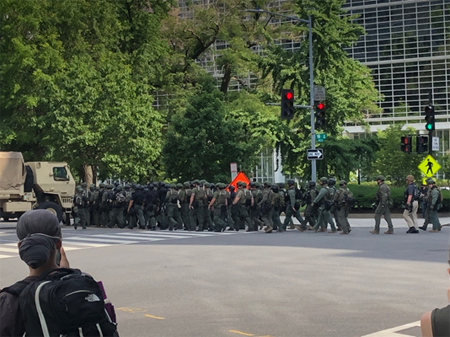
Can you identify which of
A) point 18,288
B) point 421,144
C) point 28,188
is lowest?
point 18,288

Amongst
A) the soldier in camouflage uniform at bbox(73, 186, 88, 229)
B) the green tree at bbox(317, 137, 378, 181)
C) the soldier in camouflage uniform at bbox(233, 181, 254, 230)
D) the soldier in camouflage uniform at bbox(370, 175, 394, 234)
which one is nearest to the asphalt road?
the soldier in camouflage uniform at bbox(370, 175, 394, 234)

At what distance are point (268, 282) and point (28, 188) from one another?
21067mm

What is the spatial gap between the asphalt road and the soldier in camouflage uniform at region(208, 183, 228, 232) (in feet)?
13.3

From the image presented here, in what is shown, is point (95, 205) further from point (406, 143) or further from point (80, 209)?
point (406, 143)

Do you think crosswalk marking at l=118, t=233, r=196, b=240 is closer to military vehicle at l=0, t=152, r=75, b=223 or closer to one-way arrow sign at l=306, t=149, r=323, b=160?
military vehicle at l=0, t=152, r=75, b=223

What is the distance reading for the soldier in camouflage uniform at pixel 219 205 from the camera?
88.3ft

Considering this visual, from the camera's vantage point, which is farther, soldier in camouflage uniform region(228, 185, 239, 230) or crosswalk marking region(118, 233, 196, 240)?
soldier in camouflage uniform region(228, 185, 239, 230)

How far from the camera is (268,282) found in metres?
12.8

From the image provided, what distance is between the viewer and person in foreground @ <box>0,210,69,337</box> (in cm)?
370

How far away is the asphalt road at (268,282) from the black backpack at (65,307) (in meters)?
5.23

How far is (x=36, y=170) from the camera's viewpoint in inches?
1355

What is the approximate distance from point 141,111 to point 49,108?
4861 mm

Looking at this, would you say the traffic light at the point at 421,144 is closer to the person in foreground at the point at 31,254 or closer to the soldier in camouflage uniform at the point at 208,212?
the soldier in camouflage uniform at the point at 208,212

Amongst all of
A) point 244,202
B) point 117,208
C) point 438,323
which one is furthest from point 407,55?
point 438,323
